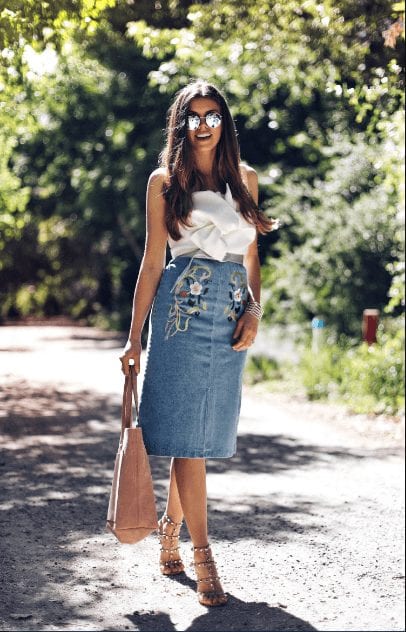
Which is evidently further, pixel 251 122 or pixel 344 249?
pixel 251 122

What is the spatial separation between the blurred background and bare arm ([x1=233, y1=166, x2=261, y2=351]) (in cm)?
159

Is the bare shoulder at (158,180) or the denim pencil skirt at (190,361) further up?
the bare shoulder at (158,180)

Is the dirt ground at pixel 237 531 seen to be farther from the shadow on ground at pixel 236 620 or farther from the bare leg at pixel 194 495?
the bare leg at pixel 194 495

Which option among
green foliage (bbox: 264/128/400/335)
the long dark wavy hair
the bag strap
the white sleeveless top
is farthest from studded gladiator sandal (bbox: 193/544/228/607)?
green foliage (bbox: 264/128/400/335)

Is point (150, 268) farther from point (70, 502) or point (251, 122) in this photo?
point (251, 122)

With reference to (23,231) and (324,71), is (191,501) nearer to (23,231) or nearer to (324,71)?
(324,71)

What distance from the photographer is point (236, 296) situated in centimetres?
435

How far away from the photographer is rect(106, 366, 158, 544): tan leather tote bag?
3996mm

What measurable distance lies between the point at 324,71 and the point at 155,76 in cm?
→ 204

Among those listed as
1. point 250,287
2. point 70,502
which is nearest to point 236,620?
point 250,287

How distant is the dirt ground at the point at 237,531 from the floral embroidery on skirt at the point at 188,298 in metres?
1.11

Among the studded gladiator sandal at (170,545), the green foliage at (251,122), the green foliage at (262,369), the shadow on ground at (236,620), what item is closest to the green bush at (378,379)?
the green foliage at (251,122)

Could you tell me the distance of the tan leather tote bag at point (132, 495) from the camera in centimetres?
400

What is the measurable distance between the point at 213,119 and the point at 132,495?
5.11 feet
